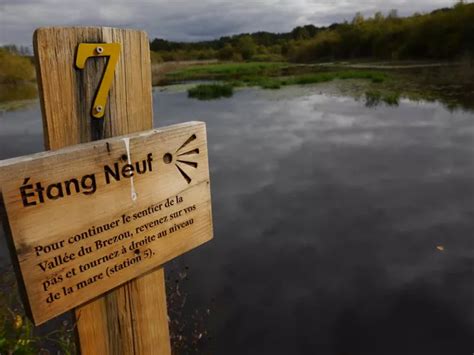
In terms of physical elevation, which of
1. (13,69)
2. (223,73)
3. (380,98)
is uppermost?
(13,69)

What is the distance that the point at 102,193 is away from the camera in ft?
3.68

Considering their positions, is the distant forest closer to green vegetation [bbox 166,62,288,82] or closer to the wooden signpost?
green vegetation [bbox 166,62,288,82]

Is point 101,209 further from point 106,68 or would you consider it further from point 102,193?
point 106,68

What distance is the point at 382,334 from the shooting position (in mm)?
3459

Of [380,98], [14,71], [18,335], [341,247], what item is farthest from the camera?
[14,71]

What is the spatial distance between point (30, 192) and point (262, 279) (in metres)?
3.59

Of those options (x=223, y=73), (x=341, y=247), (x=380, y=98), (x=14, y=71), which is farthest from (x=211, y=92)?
(x=14, y=71)

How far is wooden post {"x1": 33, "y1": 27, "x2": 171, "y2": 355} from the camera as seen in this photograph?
1.05 meters

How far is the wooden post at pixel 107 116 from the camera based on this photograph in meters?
1.05

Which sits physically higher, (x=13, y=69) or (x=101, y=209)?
(x=13, y=69)

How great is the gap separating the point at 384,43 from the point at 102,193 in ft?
A: 166

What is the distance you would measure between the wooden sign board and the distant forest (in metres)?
37.5

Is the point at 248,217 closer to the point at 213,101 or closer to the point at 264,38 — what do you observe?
the point at 213,101

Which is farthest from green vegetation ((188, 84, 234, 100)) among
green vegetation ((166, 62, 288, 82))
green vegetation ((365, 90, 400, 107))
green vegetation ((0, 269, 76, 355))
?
green vegetation ((0, 269, 76, 355))
